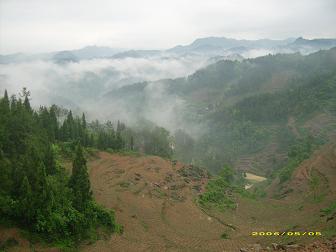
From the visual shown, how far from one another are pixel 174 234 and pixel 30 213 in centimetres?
1459

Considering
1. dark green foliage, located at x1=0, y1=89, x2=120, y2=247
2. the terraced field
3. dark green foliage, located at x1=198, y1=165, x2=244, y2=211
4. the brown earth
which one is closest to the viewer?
dark green foliage, located at x1=0, y1=89, x2=120, y2=247

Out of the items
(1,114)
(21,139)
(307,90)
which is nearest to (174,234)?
(21,139)

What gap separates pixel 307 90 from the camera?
166 meters

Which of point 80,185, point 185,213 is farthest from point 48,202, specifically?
point 185,213

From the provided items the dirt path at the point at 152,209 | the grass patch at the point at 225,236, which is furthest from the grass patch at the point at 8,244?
the grass patch at the point at 225,236

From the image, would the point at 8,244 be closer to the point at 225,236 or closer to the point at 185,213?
the point at 225,236

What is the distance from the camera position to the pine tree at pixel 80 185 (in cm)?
3453

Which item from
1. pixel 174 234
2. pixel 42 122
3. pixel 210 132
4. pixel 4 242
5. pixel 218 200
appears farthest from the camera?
pixel 210 132

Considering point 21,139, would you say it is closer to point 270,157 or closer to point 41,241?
point 41,241

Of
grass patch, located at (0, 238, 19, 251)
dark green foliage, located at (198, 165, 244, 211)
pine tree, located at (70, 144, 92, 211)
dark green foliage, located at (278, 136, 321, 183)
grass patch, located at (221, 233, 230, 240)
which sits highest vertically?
pine tree, located at (70, 144, 92, 211)

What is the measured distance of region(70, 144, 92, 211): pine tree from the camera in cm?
3453

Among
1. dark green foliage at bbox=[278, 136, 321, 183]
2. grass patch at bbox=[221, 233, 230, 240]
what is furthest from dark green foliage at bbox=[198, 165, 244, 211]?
dark green foliage at bbox=[278, 136, 321, 183]

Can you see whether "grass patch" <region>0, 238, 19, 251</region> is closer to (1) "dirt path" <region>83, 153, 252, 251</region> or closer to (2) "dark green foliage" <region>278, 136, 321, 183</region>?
(1) "dirt path" <region>83, 153, 252, 251</region>

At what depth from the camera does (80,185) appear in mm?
35406
